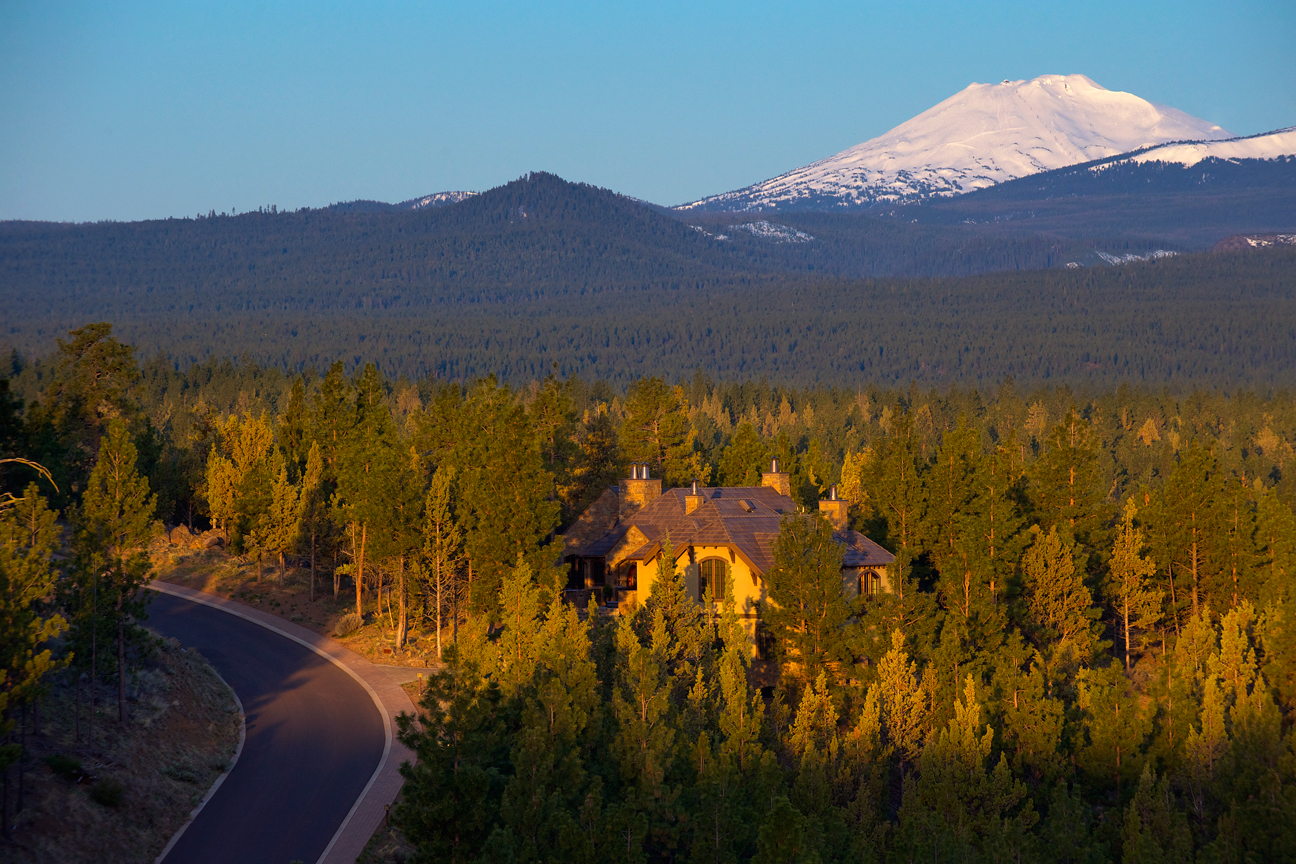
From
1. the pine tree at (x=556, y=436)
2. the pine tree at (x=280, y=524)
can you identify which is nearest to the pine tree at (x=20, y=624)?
the pine tree at (x=280, y=524)

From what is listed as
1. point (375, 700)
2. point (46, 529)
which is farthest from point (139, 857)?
point (375, 700)

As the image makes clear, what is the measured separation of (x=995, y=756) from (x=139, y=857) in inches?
1085

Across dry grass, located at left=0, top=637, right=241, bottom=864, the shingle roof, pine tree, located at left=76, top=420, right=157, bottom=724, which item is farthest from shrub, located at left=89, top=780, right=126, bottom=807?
the shingle roof

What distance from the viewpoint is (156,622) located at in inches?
1891

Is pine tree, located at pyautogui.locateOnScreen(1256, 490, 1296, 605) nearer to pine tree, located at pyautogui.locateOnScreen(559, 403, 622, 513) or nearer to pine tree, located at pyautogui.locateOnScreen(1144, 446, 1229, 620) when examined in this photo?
pine tree, located at pyautogui.locateOnScreen(1144, 446, 1229, 620)

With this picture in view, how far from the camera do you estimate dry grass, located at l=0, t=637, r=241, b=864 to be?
28.9 metres

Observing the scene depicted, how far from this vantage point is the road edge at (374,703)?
1223 inches

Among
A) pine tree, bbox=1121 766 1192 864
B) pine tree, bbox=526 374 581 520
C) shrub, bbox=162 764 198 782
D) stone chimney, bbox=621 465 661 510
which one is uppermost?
pine tree, bbox=526 374 581 520

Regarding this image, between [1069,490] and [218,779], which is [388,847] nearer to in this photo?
[218,779]

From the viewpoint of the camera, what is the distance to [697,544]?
4716 centimetres

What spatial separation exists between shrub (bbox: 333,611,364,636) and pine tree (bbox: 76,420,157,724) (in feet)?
41.1

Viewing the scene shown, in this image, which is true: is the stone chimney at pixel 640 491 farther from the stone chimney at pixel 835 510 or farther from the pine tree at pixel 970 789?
the pine tree at pixel 970 789

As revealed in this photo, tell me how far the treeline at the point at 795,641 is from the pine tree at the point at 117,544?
34.6 inches

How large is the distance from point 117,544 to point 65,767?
264 inches
